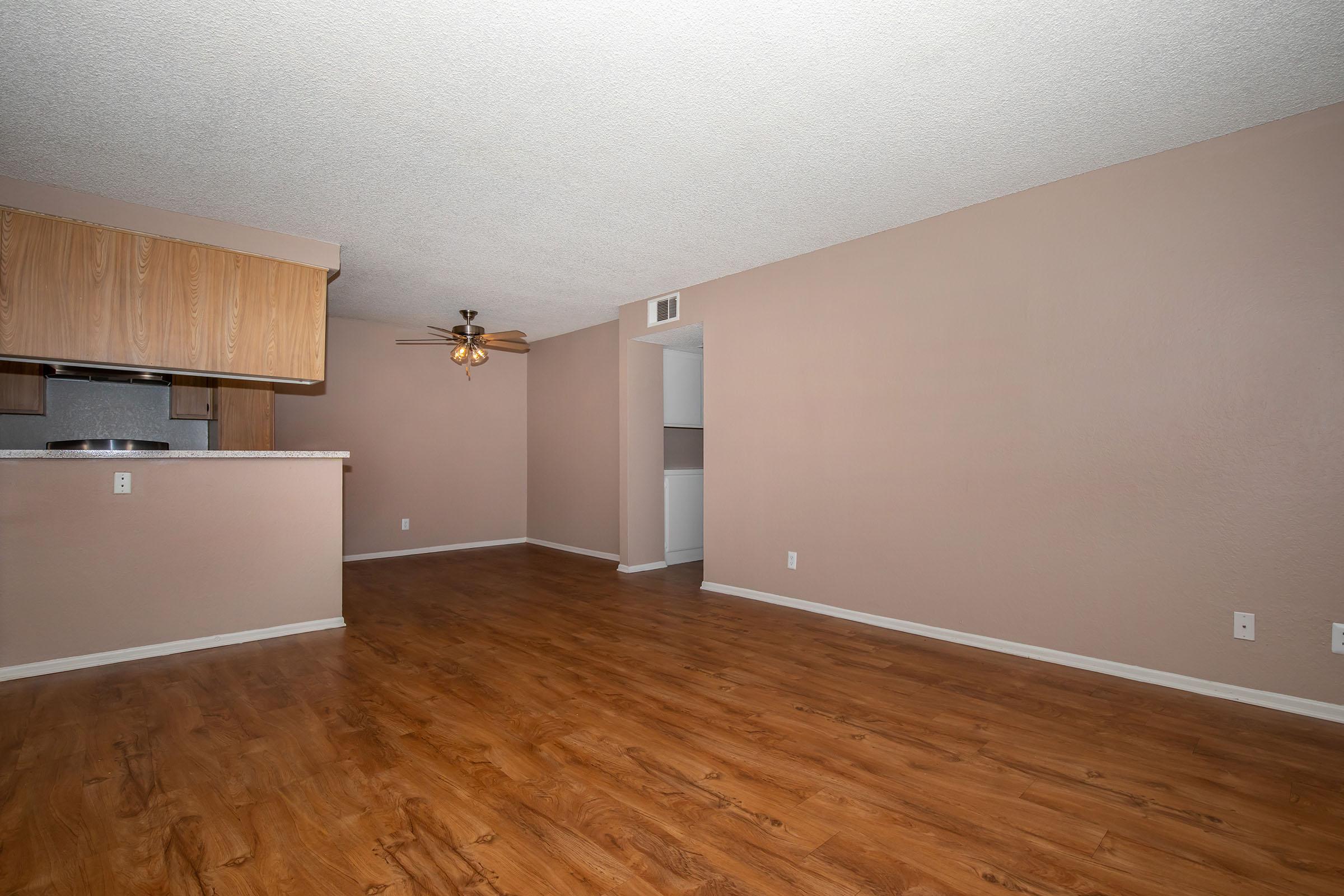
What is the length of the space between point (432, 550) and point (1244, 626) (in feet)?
22.4

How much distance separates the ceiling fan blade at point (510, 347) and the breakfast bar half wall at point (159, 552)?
2.53 metres

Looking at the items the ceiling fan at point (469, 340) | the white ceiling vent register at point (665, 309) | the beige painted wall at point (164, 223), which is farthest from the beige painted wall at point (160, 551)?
the white ceiling vent register at point (665, 309)

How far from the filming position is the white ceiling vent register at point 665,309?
540 centimetres

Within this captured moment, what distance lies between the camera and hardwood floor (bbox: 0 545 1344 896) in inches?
64.1

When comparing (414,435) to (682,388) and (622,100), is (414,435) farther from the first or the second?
(622,100)

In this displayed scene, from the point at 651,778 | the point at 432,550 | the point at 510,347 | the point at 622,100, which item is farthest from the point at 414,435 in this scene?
the point at 651,778

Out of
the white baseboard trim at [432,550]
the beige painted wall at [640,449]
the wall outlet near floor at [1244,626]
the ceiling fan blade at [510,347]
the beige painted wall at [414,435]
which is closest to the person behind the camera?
the wall outlet near floor at [1244,626]

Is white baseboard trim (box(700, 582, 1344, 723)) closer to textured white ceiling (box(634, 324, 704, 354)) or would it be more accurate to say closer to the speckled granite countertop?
textured white ceiling (box(634, 324, 704, 354))

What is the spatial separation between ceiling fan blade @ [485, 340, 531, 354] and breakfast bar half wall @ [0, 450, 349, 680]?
2.53 meters

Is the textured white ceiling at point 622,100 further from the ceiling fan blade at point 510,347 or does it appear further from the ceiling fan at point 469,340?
the ceiling fan blade at point 510,347

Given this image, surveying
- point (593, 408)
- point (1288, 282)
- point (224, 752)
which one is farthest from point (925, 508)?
point (593, 408)

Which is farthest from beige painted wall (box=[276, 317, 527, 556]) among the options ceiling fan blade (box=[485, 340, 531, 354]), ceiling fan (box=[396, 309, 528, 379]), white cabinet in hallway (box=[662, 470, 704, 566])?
white cabinet in hallway (box=[662, 470, 704, 566])

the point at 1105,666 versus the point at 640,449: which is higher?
the point at 640,449

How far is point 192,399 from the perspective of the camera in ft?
17.1
